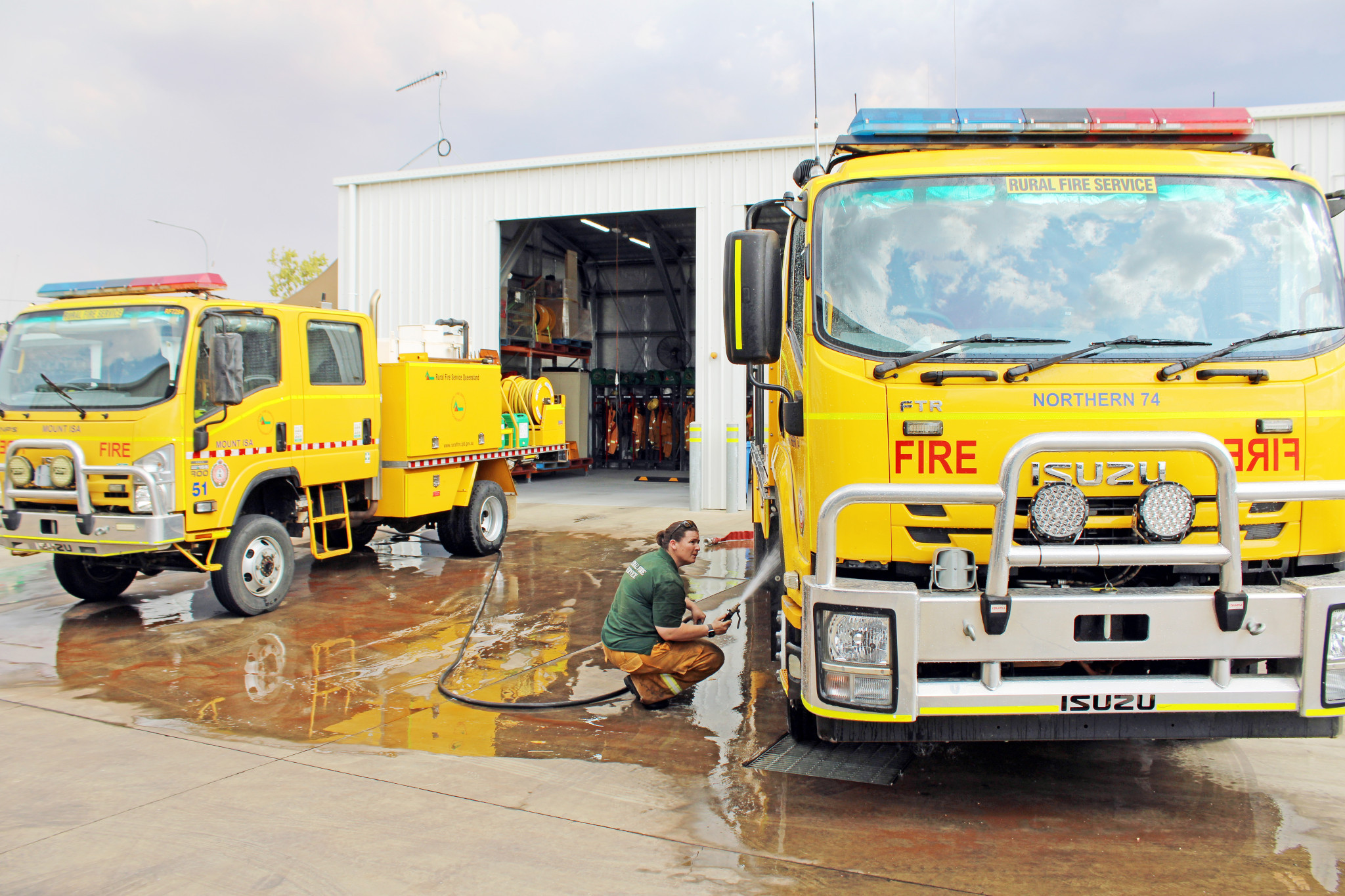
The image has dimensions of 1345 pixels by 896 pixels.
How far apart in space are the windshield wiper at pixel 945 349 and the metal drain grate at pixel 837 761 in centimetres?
188

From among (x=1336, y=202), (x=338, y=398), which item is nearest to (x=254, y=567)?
(x=338, y=398)

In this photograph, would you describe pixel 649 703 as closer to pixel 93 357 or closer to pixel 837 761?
pixel 837 761

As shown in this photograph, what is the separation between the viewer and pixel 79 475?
6762 mm

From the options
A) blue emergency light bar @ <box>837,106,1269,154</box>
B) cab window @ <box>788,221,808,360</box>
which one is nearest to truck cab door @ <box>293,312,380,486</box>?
cab window @ <box>788,221,808,360</box>

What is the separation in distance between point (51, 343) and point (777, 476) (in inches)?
233

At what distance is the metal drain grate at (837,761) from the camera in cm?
421

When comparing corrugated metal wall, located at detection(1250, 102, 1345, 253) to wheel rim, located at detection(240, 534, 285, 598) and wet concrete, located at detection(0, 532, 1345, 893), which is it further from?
wheel rim, located at detection(240, 534, 285, 598)

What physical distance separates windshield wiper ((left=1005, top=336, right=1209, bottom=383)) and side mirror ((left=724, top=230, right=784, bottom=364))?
93 centimetres

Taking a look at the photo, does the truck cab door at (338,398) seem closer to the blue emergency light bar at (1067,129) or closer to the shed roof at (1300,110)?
the blue emergency light bar at (1067,129)

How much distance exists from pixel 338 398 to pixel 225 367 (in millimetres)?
1590

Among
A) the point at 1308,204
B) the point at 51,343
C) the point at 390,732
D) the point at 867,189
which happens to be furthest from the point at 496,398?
the point at 1308,204

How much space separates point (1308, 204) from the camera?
12.6ft

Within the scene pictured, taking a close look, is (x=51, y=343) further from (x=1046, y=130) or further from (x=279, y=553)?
(x=1046, y=130)

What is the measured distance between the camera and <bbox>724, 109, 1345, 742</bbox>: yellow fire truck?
3.26 m
